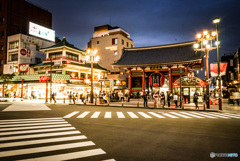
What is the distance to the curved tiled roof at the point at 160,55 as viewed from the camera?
100 feet

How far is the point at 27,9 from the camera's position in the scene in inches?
1860

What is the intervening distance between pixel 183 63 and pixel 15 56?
41.6 m

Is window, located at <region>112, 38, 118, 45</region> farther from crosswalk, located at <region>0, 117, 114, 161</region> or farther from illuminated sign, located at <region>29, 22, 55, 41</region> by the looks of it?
crosswalk, located at <region>0, 117, 114, 161</region>

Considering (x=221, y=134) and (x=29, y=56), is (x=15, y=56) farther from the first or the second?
(x=221, y=134)

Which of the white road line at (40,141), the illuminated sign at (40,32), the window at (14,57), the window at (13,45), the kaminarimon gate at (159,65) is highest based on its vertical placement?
the illuminated sign at (40,32)

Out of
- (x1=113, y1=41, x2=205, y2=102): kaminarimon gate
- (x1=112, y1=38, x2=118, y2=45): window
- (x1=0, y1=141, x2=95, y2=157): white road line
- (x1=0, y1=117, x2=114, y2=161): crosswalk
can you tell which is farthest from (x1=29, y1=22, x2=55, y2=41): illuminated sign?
(x1=0, y1=141, x2=95, y2=157): white road line

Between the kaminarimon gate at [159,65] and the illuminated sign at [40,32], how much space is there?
26.8 meters

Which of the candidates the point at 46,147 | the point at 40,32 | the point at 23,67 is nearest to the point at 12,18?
the point at 40,32

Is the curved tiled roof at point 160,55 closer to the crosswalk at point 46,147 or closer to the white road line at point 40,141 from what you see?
the white road line at point 40,141

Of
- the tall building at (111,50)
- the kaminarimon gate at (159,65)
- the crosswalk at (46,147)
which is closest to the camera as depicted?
the crosswalk at (46,147)

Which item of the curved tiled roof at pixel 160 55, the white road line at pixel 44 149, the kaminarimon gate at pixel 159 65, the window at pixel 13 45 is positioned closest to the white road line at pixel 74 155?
the white road line at pixel 44 149

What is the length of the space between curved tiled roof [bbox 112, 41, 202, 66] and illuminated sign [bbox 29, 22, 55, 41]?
25975mm

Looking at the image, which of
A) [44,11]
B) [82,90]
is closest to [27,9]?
[44,11]

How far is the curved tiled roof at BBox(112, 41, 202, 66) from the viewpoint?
30.6 meters
